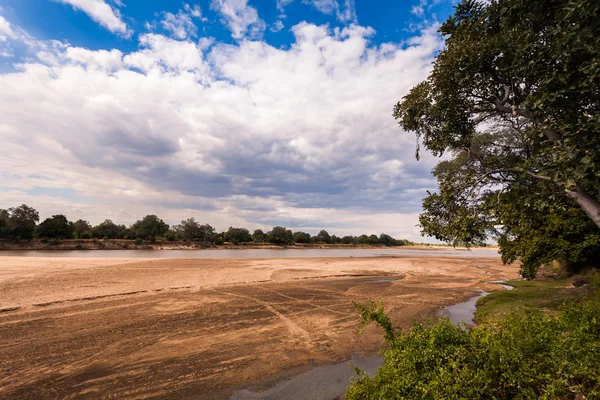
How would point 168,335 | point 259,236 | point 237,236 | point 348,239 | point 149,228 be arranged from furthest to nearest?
point 348,239 → point 259,236 → point 237,236 → point 149,228 → point 168,335

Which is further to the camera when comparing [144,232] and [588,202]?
[144,232]

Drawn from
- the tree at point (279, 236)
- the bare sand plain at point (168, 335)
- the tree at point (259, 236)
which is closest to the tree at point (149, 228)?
the tree at point (259, 236)

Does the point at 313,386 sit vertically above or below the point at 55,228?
below

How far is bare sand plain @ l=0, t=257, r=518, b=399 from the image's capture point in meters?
6.65

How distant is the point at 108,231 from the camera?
8725cm

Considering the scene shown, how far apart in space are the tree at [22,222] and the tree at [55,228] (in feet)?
6.73

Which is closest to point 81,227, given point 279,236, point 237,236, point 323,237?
point 237,236

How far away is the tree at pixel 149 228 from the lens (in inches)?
3738

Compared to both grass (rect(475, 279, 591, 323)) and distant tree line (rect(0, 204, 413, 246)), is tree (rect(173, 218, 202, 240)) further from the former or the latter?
grass (rect(475, 279, 591, 323))

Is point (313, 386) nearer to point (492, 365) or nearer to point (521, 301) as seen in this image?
point (492, 365)

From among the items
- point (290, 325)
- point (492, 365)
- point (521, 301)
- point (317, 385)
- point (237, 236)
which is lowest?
point (317, 385)

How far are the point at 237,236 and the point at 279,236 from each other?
19.1 meters

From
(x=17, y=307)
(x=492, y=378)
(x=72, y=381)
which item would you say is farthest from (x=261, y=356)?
(x=17, y=307)

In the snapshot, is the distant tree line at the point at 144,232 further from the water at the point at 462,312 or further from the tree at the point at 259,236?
the water at the point at 462,312
